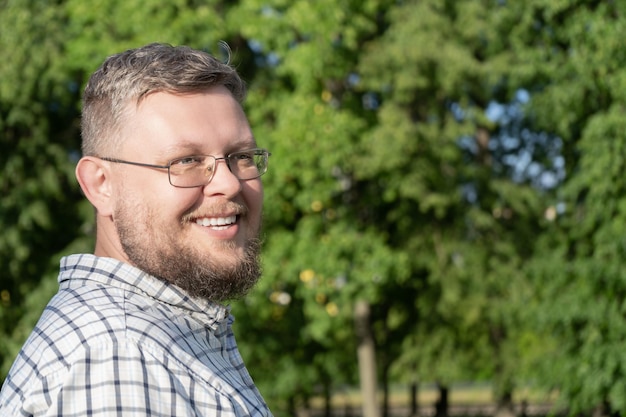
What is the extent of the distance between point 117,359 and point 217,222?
39cm

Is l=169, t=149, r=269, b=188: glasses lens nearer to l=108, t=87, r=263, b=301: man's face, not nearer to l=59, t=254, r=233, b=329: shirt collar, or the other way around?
l=108, t=87, r=263, b=301: man's face

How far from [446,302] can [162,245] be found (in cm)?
1774

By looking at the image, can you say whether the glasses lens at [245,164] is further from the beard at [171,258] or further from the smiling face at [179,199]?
the beard at [171,258]

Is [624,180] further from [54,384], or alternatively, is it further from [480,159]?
[54,384]

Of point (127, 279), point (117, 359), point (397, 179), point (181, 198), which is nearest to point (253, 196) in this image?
point (181, 198)

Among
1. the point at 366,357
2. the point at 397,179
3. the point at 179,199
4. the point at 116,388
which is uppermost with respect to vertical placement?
the point at 179,199

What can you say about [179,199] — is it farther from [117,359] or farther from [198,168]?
[117,359]

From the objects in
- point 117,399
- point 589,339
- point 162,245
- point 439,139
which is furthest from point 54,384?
point 439,139

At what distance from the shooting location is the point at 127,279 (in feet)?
5.48

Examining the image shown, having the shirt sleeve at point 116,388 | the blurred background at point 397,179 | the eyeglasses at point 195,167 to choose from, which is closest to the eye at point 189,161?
the eyeglasses at point 195,167

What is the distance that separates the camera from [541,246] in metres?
18.0

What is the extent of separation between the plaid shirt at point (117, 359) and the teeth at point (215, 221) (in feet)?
0.40

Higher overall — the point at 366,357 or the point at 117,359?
the point at 117,359

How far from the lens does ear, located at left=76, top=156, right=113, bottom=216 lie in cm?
177
